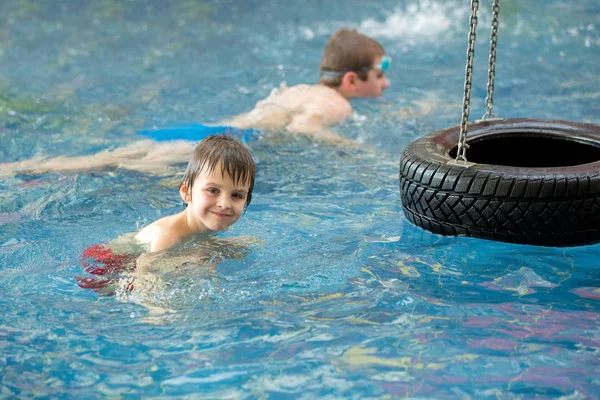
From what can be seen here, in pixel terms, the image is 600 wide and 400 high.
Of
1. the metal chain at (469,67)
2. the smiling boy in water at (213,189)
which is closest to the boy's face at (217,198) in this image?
the smiling boy in water at (213,189)

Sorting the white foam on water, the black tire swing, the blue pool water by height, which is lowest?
the blue pool water

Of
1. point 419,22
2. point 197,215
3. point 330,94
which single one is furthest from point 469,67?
point 419,22

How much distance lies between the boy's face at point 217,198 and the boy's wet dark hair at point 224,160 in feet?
0.07

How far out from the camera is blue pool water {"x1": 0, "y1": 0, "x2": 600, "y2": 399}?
2918mm

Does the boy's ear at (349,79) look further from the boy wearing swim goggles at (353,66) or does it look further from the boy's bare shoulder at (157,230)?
the boy's bare shoulder at (157,230)

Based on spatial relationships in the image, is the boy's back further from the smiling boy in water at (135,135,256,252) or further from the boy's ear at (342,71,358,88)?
the smiling boy in water at (135,135,256,252)

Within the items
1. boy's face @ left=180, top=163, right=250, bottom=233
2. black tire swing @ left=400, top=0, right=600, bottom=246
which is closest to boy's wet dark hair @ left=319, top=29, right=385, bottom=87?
black tire swing @ left=400, top=0, right=600, bottom=246

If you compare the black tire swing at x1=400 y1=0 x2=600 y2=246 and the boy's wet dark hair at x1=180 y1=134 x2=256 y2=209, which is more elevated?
the boy's wet dark hair at x1=180 y1=134 x2=256 y2=209

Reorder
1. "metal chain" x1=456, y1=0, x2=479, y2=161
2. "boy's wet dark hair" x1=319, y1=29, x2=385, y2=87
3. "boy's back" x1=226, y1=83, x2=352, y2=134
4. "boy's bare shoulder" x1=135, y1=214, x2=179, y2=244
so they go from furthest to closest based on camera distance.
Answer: "boy's wet dark hair" x1=319, y1=29, x2=385, y2=87 → "boy's back" x1=226, y1=83, x2=352, y2=134 → "boy's bare shoulder" x1=135, y1=214, x2=179, y2=244 → "metal chain" x1=456, y1=0, x2=479, y2=161

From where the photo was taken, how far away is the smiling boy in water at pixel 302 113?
557 cm

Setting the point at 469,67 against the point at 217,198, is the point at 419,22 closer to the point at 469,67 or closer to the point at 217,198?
the point at 469,67

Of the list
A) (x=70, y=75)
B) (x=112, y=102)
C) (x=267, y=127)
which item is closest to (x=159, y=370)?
(x=267, y=127)

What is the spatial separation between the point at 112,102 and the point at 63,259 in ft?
12.5

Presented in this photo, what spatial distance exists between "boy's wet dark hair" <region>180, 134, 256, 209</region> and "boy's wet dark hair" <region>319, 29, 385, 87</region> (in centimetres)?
319
